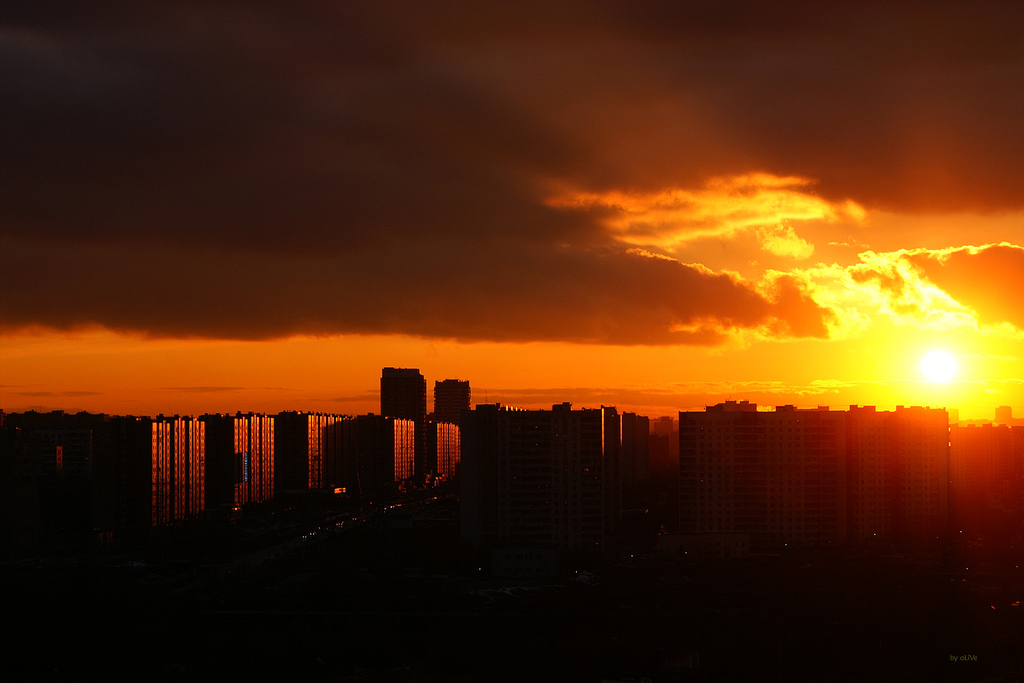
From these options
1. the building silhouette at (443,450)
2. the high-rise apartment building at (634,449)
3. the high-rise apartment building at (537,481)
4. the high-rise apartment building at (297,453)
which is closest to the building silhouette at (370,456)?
the high-rise apartment building at (297,453)

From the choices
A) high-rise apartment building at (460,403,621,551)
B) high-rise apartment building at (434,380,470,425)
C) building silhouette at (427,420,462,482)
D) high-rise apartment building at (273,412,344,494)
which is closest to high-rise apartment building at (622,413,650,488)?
high-rise apartment building at (460,403,621,551)

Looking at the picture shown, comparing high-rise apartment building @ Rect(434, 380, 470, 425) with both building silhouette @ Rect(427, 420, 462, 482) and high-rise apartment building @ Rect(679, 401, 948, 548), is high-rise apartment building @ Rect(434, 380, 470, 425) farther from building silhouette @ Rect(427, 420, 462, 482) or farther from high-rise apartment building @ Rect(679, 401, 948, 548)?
high-rise apartment building @ Rect(679, 401, 948, 548)

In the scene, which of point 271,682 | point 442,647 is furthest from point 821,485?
point 271,682

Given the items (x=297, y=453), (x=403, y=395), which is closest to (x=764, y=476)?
(x=297, y=453)

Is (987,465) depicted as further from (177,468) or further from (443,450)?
(443,450)

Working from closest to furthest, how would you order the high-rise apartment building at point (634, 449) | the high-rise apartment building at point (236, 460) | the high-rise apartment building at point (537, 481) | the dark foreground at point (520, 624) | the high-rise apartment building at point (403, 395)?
the dark foreground at point (520, 624), the high-rise apartment building at point (537, 481), the high-rise apartment building at point (236, 460), the high-rise apartment building at point (634, 449), the high-rise apartment building at point (403, 395)

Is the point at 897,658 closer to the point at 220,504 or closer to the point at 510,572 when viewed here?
the point at 510,572

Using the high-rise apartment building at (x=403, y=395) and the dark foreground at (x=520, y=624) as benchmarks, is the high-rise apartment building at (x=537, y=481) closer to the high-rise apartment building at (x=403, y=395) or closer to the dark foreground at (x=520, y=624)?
the dark foreground at (x=520, y=624)

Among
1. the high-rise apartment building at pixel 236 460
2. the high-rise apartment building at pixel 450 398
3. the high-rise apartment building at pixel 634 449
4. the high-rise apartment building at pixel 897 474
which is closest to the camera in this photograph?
the high-rise apartment building at pixel 897 474
